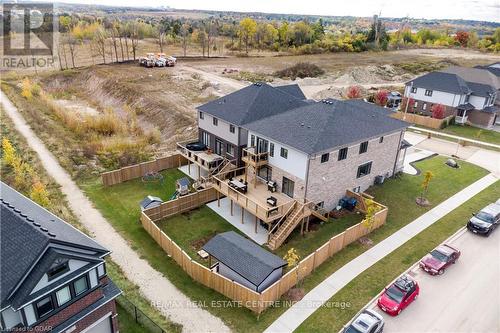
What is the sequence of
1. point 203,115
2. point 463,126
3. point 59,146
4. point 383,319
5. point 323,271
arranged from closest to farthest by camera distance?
1. point 383,319
2. point 323,271
3. point 203,115
4. point 59,146
5. point 463,126

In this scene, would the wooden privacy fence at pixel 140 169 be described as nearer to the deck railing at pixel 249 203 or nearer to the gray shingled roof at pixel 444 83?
the deck railing at pixel 249 203

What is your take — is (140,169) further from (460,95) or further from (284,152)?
(460,95)

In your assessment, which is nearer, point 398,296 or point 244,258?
point 398,296

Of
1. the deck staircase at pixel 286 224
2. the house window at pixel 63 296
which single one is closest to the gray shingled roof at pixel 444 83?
the deck staircase at pixel 286 224

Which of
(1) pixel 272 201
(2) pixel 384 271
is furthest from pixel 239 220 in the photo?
(2) pixel 384 271

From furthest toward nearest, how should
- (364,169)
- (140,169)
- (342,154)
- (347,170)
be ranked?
(140,169) < (364,169) < (347,170) < (342,154)

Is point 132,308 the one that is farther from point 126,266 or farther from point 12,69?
point 12,69

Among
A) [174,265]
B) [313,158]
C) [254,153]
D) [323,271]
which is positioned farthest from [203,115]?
[323,271]
